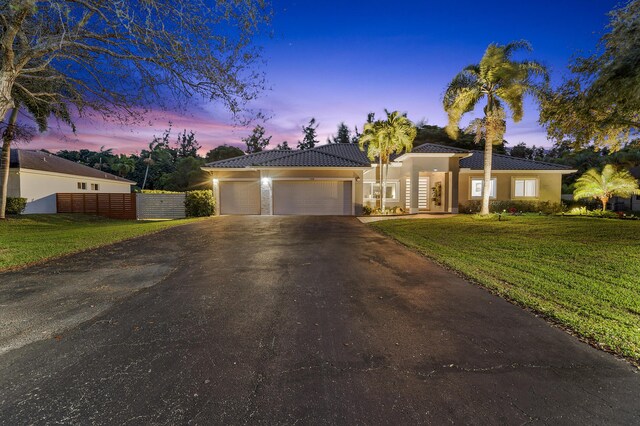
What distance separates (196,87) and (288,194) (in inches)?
501

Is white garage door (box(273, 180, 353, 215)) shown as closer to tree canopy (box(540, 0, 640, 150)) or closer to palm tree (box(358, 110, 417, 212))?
palm tree (box(358, 110, 417, 212))

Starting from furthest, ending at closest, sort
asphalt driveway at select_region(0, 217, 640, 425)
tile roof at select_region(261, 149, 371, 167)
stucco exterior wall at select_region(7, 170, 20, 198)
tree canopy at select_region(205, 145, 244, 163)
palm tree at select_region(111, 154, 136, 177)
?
tree canopy at select_region(205, 145, 244, 163) → palm tree at select_region(111, 154, 136, 177) → stucco exterior wall at select_region(7, 170, 20, 198) → tile roof at select_region(261, 149, 371, 167) → asphalt driveway at select_region(0, 217, 640, 425)

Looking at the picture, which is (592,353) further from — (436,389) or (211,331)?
(211,331)

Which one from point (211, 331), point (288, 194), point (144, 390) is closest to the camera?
point (144, 390)

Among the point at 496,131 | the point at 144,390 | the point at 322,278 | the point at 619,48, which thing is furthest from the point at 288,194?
the point at 144,390

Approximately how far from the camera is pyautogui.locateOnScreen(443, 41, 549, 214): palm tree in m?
14.9

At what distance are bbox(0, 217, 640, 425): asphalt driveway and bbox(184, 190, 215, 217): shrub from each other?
14837mm

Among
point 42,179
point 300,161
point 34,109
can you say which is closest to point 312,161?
point 300,161

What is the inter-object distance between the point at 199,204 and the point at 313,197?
25.0 ft

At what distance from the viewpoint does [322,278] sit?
5996mm

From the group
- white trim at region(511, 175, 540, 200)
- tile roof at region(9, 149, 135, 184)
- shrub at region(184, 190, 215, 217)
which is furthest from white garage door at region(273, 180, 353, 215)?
tile roof at region(9, 149, 135, 184)

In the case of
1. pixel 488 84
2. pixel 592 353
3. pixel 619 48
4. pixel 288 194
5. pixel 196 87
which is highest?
pixel 488 84

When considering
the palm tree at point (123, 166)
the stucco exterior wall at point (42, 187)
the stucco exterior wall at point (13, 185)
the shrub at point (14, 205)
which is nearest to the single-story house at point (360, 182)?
the shrub at point (14, 205)

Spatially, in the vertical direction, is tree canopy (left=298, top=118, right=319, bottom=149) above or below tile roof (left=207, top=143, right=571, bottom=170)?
above
